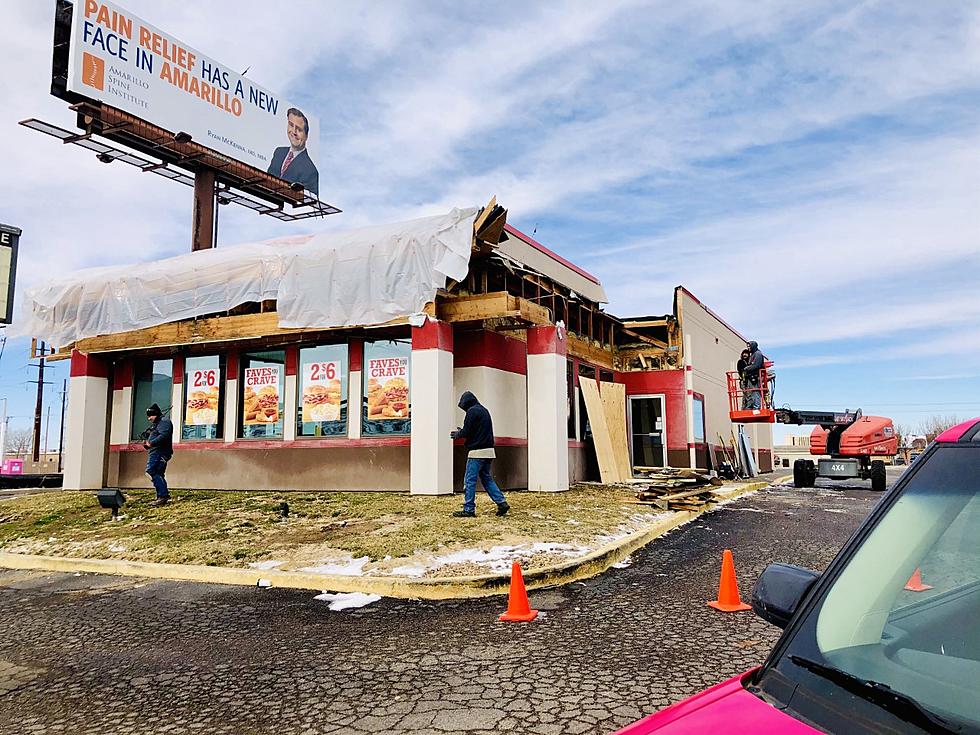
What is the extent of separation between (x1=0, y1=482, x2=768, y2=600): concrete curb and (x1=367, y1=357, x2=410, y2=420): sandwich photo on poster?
21.4 ft

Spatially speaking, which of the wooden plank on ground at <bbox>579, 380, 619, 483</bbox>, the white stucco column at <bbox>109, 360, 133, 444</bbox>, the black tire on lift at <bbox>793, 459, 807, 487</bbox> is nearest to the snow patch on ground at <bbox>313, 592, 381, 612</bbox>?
the wooden plank on ground at <bbox>579, 380, 619, 483</bbox>

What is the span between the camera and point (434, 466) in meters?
13.5

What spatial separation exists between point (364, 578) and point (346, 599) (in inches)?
15.7

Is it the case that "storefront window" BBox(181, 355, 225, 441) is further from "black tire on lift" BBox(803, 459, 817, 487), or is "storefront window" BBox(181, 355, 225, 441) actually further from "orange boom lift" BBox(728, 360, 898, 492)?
"black tire on lift" BBox(803, 459, 817, 487)

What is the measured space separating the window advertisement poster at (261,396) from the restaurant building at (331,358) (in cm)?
4

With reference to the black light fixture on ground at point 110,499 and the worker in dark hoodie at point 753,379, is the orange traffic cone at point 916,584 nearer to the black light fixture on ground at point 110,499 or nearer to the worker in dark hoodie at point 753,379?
the black light fixture on ground at point 110,499

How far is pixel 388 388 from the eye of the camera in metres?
15.2

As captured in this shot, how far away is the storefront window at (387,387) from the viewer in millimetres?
15086

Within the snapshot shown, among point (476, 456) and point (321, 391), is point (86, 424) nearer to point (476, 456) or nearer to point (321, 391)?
point (321, 391)

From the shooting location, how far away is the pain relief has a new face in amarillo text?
23125 mm

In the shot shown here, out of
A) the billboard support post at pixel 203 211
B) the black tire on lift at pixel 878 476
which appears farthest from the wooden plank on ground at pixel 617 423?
the billboard support post at pixel 203 211

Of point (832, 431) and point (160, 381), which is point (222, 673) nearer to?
point (160, 381)

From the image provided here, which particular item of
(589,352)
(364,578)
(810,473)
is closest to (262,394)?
(589,352)

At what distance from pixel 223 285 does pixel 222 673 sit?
11897 mm
